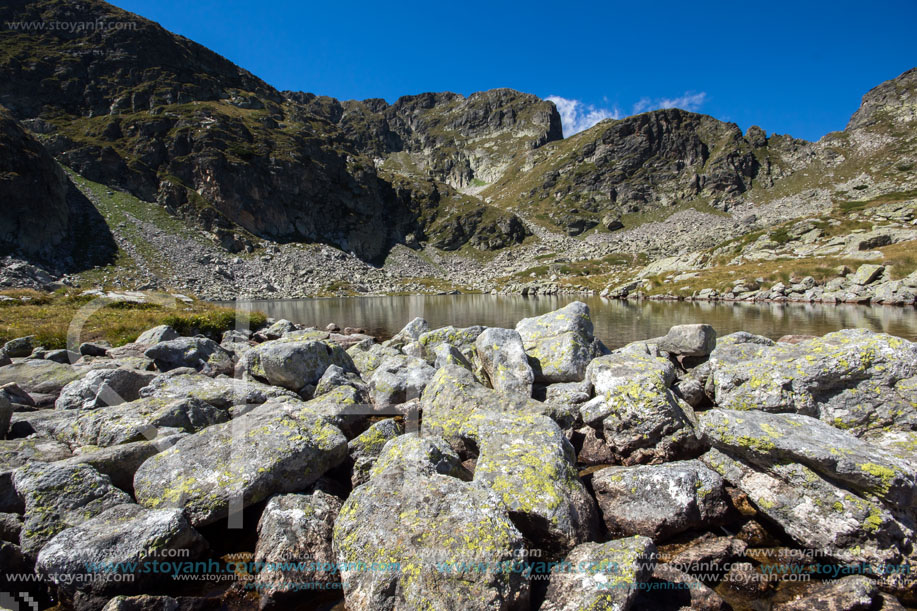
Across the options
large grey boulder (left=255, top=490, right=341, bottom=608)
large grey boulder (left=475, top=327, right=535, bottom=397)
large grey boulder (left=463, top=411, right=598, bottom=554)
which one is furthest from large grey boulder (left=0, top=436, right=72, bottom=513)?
large grey boulder (left=475, top=327, right=535, bottom=397)

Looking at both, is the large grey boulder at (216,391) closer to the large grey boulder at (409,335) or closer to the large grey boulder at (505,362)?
the large grey boulder at (505,362)

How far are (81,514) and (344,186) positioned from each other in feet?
635

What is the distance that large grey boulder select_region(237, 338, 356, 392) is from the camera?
11594mm

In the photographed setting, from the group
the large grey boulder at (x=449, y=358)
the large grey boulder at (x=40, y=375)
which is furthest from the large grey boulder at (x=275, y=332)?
the large grey boulder at (x=449, y=358)

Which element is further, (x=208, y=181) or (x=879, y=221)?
(x=208, y=181)

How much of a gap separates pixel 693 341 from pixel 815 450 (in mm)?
7512

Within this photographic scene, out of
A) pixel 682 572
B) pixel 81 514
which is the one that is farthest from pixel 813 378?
pixel 81 514

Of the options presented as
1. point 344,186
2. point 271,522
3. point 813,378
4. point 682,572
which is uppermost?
point 344,186

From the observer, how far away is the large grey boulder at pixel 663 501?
5.91 metres

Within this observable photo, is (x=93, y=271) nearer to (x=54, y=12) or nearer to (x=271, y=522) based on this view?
(x=271, y=522)

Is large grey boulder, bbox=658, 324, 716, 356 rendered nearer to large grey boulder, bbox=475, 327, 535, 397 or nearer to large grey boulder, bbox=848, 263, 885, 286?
large grey boulder, bbox=475, 327, 535, 397

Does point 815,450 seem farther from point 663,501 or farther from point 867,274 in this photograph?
point 867,274

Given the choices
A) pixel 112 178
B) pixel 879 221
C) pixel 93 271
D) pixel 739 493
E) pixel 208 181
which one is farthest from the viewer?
pixel 208 181

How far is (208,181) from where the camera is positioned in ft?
443
